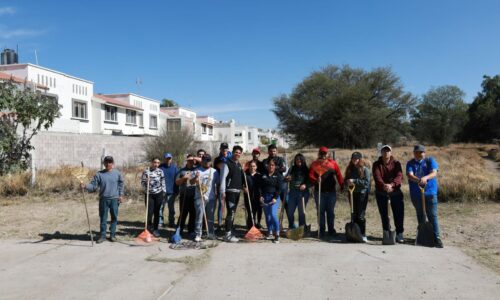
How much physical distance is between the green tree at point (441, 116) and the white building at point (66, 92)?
41.8 metres

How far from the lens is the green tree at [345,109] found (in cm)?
3772

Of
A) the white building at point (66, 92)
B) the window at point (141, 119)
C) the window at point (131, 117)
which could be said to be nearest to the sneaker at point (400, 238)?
the white building at point (66, 92)

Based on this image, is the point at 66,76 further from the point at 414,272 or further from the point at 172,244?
the point at 414,272

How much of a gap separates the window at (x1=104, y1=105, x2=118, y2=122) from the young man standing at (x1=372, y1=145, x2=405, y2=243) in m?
31.9

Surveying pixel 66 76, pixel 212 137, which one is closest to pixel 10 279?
pixel 66 76

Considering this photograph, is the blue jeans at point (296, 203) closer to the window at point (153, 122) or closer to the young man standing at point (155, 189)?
the young man standing at point (155, 189)

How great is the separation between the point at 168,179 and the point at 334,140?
3282cm

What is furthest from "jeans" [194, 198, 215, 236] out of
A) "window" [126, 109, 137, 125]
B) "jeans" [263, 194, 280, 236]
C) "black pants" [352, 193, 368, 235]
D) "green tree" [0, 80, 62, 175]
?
"window" [126, 109, 137, 125]

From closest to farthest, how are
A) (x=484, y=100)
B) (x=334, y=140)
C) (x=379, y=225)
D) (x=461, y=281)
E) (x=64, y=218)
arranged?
(x=461, y=281), (x=379, y=225), (x=64, y=218), (x=334, y=140), (x=484, y=100)

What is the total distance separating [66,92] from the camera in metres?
30.9

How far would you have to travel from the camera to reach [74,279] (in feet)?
17.8

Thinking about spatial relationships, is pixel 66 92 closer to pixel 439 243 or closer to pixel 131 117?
pixel 131 117

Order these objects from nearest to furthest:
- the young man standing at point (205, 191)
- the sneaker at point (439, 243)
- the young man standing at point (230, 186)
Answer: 1. the sneaker at point (439, 243)
2. the young man standing at point (205, 191)
3. the young man standing at point (230, 186)

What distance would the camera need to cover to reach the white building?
27797 mm
